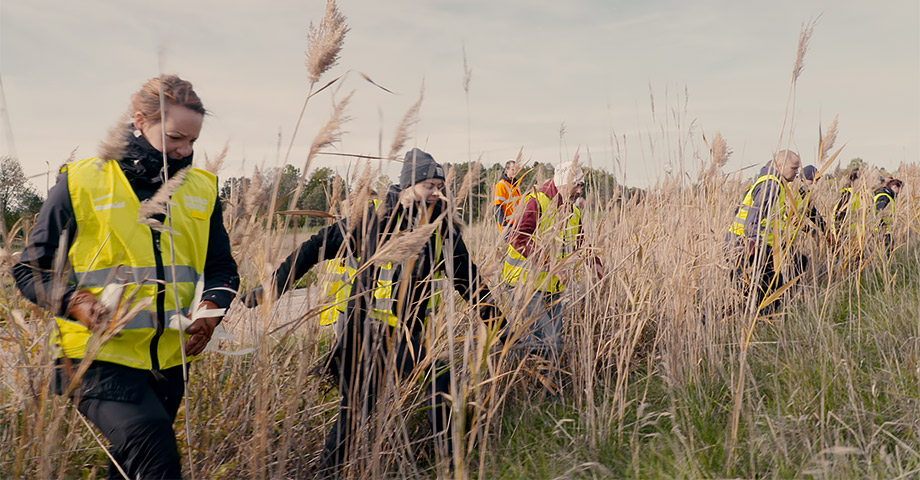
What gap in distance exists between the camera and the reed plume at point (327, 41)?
5.11 ft

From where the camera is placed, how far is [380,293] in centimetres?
234

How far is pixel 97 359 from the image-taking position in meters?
1.59

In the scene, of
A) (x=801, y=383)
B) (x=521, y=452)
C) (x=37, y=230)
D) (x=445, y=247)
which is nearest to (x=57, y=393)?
(x=37, y=230)

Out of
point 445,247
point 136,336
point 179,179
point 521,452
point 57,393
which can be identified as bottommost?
point 521,452

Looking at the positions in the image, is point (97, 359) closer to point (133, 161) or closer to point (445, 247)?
point (133, 161)

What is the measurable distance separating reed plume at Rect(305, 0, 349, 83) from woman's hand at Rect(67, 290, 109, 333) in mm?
784

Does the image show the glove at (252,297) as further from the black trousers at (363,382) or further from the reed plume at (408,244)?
the reed plume at (408,244)

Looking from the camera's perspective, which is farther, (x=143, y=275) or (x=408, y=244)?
(x=143, y=275)

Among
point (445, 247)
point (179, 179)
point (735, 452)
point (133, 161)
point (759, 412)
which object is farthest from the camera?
point (759, 412)

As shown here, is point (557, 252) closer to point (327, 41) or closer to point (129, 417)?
point (327, 41)

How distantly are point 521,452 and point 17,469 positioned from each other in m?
1.65

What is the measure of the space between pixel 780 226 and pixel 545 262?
1.68 m

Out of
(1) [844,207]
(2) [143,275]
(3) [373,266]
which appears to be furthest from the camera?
(1) [844,207]

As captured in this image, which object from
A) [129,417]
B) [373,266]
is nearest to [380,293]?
[373,266]
